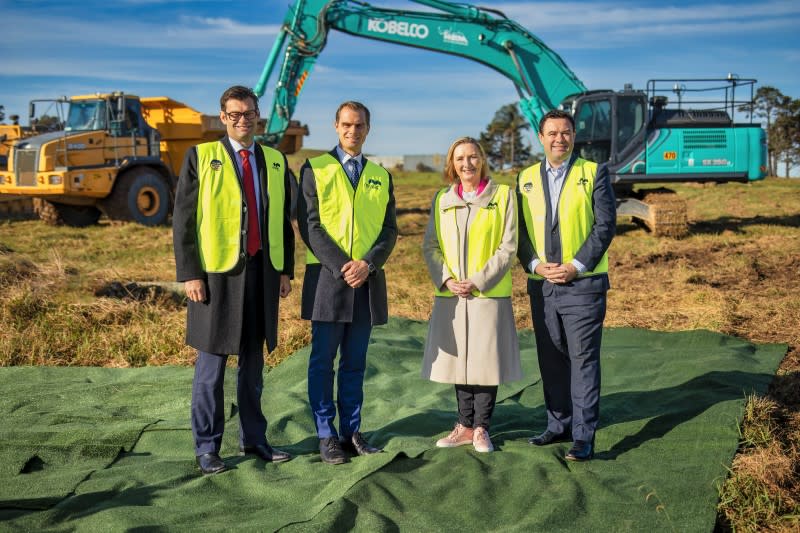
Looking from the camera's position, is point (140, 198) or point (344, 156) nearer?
point (344, 156)

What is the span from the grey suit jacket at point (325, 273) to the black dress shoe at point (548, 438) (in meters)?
1.03

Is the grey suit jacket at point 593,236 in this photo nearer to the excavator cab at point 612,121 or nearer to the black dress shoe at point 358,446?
the black dress shoe at point 358,446

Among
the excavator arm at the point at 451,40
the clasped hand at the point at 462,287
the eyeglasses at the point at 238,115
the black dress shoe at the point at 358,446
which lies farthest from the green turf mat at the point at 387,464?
the excavator arm at the point at 451,40

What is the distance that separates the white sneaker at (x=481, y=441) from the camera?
427 centimetres

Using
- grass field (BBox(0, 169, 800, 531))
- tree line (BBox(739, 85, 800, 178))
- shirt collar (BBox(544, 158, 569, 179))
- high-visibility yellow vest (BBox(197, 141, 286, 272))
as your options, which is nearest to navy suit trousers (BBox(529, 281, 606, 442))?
shirt collar (BBox(544, 158, 569, 179))

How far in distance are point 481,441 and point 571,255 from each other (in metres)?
1.04

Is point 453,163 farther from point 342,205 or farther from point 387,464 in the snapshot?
point 387,464

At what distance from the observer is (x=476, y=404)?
4.39 metres

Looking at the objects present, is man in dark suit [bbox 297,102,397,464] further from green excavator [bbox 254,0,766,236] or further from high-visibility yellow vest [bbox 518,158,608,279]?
green excavator [bbox 254,0,766,236]

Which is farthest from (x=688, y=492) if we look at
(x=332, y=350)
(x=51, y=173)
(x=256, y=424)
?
(x=51, y=173)

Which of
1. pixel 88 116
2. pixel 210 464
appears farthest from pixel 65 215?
pixel 210 464

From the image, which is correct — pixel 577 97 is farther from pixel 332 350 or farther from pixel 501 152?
pixel 501 152

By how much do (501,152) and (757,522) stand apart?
62616 millimetres

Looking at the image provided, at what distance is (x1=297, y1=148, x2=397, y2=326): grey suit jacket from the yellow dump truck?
13.2 m
